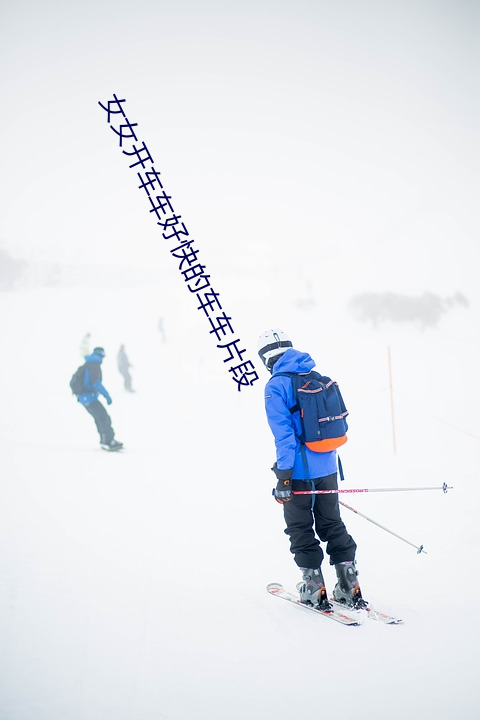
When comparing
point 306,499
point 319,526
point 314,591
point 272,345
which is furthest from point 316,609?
point 272,345

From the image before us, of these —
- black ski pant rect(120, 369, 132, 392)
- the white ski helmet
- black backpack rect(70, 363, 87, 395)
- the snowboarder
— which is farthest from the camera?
black ski pant rect(120, 369, 132, 392)

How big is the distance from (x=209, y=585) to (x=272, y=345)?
2001 mm

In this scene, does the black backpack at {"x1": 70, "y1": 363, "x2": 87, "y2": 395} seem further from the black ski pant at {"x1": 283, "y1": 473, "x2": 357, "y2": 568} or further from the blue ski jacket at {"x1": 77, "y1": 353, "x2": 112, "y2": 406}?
the black ski pant at {"x1": 283, "y1": 473, "x2": 357, "y2": 568}

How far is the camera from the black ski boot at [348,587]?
2.81 meters

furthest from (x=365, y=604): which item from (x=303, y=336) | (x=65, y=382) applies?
(x=303, y=336)

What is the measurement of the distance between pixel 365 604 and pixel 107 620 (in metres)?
1.78

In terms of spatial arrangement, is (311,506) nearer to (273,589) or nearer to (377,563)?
(273,589)

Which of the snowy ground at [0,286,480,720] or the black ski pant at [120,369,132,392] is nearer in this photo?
the snowy ground at [0,286,480,720]

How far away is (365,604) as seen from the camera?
2.79m

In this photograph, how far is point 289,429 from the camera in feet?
9.20

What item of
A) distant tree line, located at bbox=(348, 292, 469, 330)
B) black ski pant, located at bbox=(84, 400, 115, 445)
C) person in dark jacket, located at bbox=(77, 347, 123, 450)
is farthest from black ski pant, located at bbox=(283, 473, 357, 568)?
distant tree line, located at bbox=(348, 292, 469, 330)

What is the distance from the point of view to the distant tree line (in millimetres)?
34125

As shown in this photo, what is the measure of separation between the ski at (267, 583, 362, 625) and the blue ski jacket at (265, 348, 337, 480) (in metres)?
0.90

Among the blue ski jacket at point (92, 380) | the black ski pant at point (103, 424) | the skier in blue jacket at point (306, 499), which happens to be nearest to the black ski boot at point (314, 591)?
the skier in blue jacket at point (306, 499)
